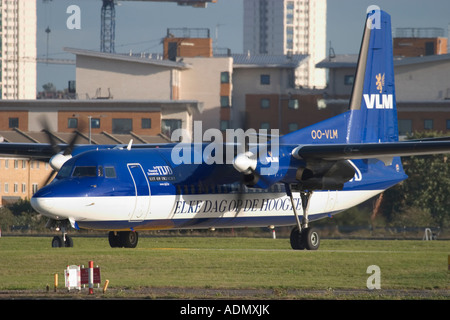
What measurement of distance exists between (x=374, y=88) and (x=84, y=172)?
49.1 ft

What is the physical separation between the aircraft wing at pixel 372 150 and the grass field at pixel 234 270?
3.61 metres

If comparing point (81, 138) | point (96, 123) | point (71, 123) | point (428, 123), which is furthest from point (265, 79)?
point (81, 138)

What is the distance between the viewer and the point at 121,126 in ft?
312

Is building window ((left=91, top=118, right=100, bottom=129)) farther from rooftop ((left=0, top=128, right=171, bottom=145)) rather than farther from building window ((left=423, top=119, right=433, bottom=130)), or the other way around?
building window ((left=423, top=119, right=433, bottom=130))

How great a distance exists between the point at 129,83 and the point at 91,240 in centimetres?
6291

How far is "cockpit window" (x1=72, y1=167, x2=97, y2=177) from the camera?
3009 cm

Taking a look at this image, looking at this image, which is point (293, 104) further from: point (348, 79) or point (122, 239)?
point (122, 239)

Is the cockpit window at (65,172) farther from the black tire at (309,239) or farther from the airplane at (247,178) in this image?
the black tire at (309,239)

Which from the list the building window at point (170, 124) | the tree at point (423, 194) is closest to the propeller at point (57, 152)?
the tree at point (423, 194)

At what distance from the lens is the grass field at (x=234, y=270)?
915 inches

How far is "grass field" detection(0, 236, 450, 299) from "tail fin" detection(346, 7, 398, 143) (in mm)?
5208

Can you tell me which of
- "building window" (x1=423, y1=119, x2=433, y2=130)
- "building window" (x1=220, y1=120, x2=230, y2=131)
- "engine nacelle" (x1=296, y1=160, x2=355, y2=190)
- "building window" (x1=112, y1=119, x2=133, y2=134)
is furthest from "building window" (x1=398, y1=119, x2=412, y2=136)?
"engine nacelle" (x1=296, y1=160, x2=355, y2=190)

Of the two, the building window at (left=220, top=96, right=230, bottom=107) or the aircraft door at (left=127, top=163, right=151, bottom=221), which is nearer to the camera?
the aircraft door at (left=127, top=163, right=151, bottom=221)

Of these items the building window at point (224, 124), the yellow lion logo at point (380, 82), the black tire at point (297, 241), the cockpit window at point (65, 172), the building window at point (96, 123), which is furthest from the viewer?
the building window at point (224, 124)
